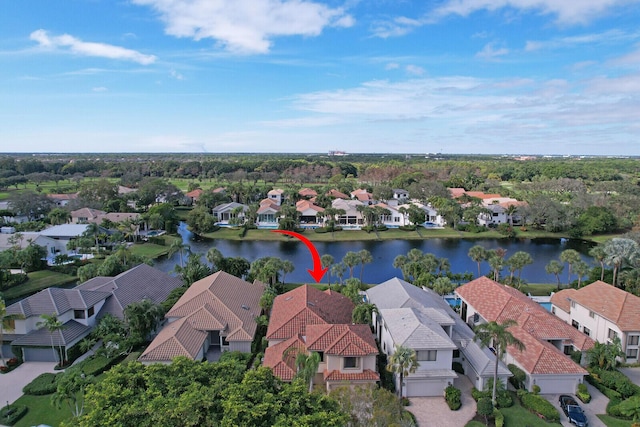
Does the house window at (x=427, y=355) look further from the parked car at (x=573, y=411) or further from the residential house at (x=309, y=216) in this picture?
the residential house at (x=309, y=216)

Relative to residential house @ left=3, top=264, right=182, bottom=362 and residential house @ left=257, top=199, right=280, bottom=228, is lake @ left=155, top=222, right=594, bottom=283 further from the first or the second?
residential house @ left=3, top=264, right=182, bottom=362

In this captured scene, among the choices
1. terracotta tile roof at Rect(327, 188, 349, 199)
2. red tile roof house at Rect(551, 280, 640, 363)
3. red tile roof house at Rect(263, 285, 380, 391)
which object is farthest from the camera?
terracotta tile roof at Rect(327, 188, 349, 199)

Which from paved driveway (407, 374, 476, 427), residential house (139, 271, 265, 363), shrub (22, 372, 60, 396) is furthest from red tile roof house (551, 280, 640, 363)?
shrub (22, 372, 60, 396)

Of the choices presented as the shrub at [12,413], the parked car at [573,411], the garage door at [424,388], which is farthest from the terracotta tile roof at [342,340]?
the shrub at [12,413]

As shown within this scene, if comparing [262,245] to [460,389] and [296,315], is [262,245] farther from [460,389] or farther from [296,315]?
[460,389]

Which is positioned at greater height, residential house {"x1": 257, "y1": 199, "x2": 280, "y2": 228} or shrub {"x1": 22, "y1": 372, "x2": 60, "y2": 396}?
residential house {"x1": 257, "y1": 199, "x2": 280, "y2": 228}

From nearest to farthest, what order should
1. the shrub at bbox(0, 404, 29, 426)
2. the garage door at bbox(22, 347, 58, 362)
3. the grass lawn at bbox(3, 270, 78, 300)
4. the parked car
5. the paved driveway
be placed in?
the shrub at bbox(0, 404, 29, 426) → the parked car → the paved driveway → the garage door at bbox(22, 347, 58, 362) → the grass lawn at bbox(3, 270, 78, 300)

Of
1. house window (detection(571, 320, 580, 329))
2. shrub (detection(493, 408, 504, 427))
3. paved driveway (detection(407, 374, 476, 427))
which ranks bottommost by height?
paved driveway (detection(407, 374, 476, 427))
